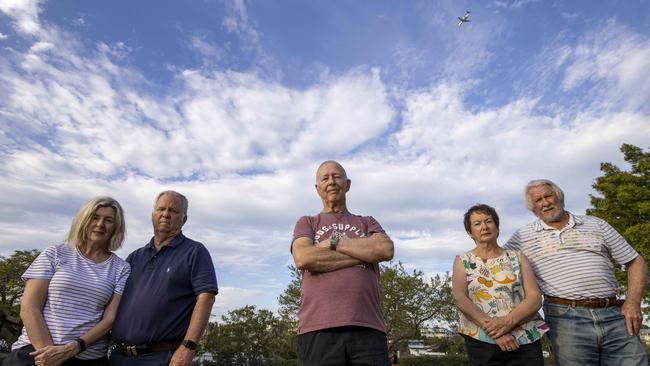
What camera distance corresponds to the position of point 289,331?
99.7 ft

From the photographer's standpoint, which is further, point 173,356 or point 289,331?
point 289,331

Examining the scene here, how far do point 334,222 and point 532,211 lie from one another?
2318mm


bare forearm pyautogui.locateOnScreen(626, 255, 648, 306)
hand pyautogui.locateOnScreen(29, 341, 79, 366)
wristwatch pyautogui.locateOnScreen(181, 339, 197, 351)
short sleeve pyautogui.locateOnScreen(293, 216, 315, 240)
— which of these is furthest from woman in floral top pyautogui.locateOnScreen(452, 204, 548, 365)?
hand pyautogui.locateOnScreen(29, 341, 79, 366)

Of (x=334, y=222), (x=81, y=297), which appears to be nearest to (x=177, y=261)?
(x=81, y=297)

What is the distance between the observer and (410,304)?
29359mm

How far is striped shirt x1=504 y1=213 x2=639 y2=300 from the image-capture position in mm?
4055

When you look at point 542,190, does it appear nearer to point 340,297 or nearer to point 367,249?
point 367,249

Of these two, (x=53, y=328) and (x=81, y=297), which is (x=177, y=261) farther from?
(x=53, y=328)

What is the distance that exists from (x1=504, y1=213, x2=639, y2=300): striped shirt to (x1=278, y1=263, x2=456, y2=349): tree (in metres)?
25.0

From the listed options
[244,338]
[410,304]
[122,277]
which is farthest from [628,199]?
[244,338]

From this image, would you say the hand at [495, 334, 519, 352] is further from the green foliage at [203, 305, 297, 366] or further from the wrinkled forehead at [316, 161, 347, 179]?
the green foliage at [203, 305, 297, 366]

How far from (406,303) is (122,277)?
27593mm

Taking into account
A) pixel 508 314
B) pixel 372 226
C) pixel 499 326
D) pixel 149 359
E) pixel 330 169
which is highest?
pixel 330 169

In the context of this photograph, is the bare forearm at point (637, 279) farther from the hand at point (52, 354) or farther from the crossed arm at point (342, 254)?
the hand at point (52, 354)
